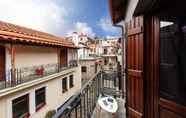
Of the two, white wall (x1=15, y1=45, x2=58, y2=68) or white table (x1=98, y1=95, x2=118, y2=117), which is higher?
white wall (x1=15, y1=45, x2=58, y2=68)

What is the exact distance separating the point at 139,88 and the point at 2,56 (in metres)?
5.53

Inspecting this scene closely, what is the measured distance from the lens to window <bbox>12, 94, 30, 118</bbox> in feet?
20.9

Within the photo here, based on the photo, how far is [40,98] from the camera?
837 cm

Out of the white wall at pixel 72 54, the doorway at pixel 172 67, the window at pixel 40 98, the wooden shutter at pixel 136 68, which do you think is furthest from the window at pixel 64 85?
the doorway at pixel 172 67

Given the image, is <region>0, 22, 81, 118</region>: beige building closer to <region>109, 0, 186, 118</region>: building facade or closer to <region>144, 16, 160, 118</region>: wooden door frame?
<region>109, 0, 186, 118</region>: building facade

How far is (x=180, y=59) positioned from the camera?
1563mm

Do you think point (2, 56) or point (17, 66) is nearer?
point (2, 56)

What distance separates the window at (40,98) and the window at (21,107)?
2.70ft

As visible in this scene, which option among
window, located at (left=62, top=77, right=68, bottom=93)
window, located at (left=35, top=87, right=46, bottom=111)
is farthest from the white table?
window, located at (left=62, top=77, right=68, bottom=93)

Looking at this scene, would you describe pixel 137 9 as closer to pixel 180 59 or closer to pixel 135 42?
pixel 135 42

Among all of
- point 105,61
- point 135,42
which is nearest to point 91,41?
point 105,61

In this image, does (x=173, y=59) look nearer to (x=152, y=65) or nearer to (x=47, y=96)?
(x=152, y=65)

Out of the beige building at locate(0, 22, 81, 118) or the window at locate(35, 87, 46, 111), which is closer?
the beige building at locate(0, 22, 81, 118)

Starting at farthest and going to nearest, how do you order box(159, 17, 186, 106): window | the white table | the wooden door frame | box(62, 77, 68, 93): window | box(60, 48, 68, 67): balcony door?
1. box(60, 48, 68, 67): balcony door
2. box(62, 77, 68, 93): window
3. the white table
4. the wooden door frame
5. box(159, 17, 186, 106): window
